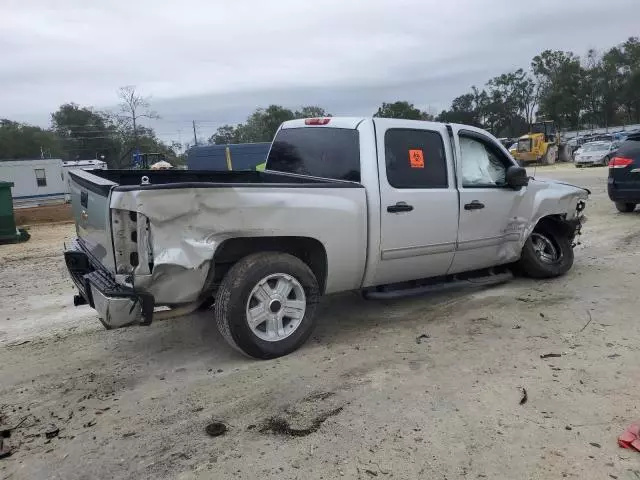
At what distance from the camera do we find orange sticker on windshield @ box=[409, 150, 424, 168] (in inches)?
199

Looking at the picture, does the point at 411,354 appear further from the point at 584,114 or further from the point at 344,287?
the point at 584,114

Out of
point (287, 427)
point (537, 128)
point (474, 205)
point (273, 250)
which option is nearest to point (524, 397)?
point (287, 427)

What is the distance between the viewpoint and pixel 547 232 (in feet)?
21.8

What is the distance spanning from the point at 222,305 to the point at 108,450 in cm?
126

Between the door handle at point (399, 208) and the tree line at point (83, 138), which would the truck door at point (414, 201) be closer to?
the door handle at point (399, 208)

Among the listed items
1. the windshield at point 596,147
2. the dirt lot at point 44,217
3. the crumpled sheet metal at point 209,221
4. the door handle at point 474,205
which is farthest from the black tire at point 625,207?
the windshield at point 596,147

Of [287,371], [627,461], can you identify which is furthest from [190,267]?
[627,461]

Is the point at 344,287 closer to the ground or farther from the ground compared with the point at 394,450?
farther from the ground

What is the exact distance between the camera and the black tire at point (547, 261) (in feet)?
20.7

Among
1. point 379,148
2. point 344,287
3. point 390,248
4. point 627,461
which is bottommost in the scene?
point 627,461

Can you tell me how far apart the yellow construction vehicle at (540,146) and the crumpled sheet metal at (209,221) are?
116ft

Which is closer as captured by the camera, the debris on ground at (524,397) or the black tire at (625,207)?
the debris on ground at (524,397)

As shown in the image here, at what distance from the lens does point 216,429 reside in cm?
330

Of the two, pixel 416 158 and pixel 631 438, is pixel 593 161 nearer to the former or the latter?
pixel 416 158
